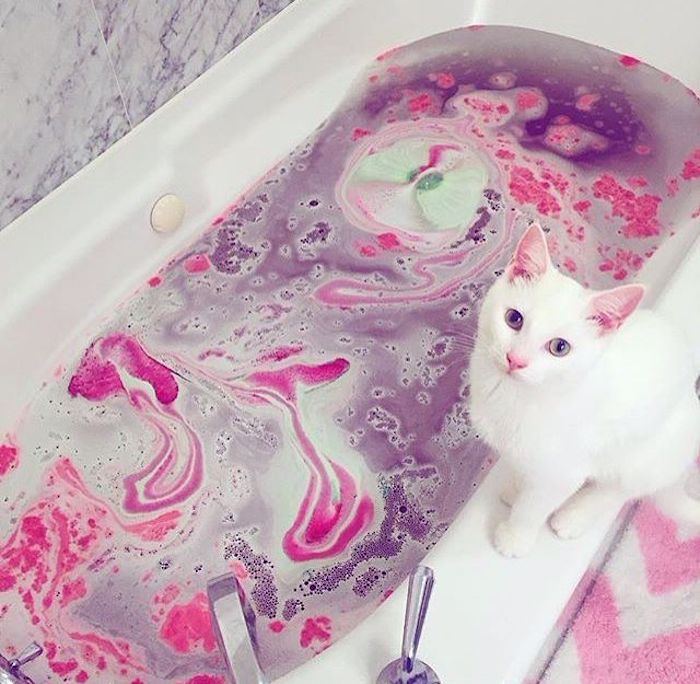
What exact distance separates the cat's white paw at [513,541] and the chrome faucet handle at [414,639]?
0.14m

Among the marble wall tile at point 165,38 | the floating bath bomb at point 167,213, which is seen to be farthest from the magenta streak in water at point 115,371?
the marble wall tile at point 165,38

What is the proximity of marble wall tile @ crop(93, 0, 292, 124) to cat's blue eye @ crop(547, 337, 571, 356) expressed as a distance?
2.51 ft

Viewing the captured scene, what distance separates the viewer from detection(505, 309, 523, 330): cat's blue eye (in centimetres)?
85

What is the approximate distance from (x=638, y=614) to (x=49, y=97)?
1.01m

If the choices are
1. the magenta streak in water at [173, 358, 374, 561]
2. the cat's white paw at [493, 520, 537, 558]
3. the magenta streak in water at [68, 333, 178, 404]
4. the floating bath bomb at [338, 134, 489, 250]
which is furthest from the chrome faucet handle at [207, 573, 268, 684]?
the floating bath bomb at [338, 134, 489, 250]

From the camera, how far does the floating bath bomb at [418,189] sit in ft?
4.95

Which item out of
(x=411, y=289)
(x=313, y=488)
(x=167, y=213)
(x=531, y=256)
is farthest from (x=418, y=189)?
(x=531, y=256)

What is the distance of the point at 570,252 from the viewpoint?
57.1 inches

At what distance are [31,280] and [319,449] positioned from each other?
0.45m

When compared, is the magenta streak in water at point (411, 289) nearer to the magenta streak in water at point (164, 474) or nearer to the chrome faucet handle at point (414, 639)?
the magenta streak in water at point (164, 474)

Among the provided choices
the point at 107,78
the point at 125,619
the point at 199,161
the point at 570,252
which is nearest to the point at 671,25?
the point at 570,252

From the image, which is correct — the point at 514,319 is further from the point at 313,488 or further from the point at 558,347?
the point at 313,488

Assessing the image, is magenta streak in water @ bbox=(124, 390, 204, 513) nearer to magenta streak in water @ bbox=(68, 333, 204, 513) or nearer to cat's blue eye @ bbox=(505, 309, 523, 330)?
magenta streak in water @ bbox=(68, 333, 204, 513)

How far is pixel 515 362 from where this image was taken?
83 centimetres
